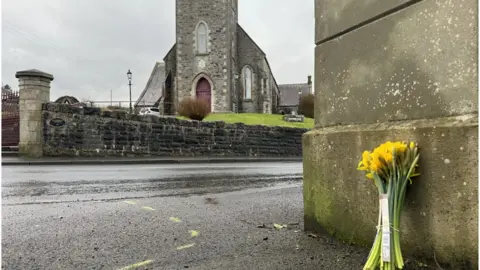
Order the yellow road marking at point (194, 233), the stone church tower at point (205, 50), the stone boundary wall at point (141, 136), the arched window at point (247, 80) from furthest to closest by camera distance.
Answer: the arched window at point (247, 80) → the stone church tower at point (205, 50) → the stone boundary wall at point (141, 136) → the yellow road marking at point (194, 233)

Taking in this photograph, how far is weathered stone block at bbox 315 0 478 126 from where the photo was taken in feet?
7.19

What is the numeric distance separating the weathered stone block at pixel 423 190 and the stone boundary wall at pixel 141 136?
13.5 meters

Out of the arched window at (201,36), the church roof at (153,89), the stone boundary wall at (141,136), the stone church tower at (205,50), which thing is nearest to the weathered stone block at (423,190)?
the stone boundary wall at (141,136)

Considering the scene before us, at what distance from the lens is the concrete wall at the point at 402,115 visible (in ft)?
7.02

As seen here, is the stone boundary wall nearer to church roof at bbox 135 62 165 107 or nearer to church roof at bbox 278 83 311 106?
church roof at bbox 135 62 165 107

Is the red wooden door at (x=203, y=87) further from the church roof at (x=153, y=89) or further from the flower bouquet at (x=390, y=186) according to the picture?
the flower bouquet at (x=390, y=186)

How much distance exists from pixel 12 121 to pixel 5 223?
1542cm

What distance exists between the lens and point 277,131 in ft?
68.5

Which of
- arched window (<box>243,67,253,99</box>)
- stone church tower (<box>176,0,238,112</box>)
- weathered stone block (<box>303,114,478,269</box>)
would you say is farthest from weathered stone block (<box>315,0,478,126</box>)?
arched window (<box>243,67,253,99</box>)

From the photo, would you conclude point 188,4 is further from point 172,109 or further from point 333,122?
point 333,122

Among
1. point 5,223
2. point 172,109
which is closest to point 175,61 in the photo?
point 172,109

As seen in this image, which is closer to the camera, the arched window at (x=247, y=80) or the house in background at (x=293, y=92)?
the arched window at (x=247, y=80)

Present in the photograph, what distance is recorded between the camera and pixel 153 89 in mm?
53656

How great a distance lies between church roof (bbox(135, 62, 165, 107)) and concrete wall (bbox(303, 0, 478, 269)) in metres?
48.7
